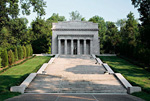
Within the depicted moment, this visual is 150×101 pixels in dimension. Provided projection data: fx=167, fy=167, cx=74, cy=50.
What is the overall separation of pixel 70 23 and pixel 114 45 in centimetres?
1592

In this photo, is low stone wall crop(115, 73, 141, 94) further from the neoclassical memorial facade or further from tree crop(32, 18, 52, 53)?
tree crop(32, 18, 52, 53)

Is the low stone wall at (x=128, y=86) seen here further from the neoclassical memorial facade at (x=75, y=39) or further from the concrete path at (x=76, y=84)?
the neoclassical memorial facade at (x=75, y=39)

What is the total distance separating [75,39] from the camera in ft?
159

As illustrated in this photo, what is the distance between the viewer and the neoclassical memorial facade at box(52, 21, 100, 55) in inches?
1885

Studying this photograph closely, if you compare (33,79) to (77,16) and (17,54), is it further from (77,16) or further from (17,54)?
(77,16)

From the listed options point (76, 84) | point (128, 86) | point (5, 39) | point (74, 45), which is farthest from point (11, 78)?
point (5, 39)

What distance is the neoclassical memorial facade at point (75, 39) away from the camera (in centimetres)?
4788

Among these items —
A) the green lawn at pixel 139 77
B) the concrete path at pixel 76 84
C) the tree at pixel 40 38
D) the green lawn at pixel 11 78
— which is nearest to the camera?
the green lawn at pixel 11 78

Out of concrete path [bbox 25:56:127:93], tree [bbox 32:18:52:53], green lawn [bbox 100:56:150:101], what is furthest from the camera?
tree [bbox 32:18:52:53]

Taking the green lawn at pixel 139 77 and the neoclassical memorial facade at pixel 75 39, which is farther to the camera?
the neoclassical memorial facade at pixel 75 39

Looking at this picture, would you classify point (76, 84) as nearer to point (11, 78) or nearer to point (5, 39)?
point (11, 78)

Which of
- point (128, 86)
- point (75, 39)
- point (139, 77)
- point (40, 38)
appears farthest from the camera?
point (40, 38)

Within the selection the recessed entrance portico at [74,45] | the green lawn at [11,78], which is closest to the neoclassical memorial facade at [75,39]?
the recessed entrance portico at [74,45]

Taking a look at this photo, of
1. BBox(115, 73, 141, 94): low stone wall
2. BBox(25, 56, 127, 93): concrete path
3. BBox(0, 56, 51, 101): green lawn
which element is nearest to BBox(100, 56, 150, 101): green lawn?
BBox(115, 73, 141, 94): low stone wall
